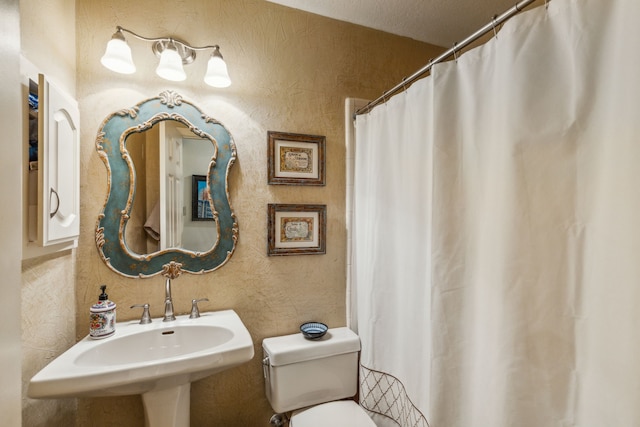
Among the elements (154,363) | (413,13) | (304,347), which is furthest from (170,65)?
(304,347)

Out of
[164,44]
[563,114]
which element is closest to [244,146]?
[164,44]

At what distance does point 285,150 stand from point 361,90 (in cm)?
61

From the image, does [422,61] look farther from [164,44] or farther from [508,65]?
[164,44]

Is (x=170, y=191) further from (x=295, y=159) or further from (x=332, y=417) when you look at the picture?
(x=332, y=417)

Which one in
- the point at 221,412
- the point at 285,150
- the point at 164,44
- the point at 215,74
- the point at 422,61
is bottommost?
the point at 221,412

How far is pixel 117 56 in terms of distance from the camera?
1188mm

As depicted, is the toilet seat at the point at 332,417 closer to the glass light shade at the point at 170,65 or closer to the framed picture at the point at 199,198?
the framed picture at the point at 199,198

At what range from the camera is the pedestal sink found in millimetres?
904

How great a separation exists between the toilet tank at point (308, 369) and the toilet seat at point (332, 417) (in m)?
0.07

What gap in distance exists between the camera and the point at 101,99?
4.25 feet

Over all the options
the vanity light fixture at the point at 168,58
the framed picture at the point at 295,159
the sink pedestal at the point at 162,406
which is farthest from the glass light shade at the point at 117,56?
the sink pedestal at the point at 162,406

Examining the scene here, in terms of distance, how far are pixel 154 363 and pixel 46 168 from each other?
2.32ft

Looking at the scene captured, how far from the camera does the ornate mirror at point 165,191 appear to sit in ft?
4.29

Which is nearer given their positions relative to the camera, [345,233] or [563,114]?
[563,114]
